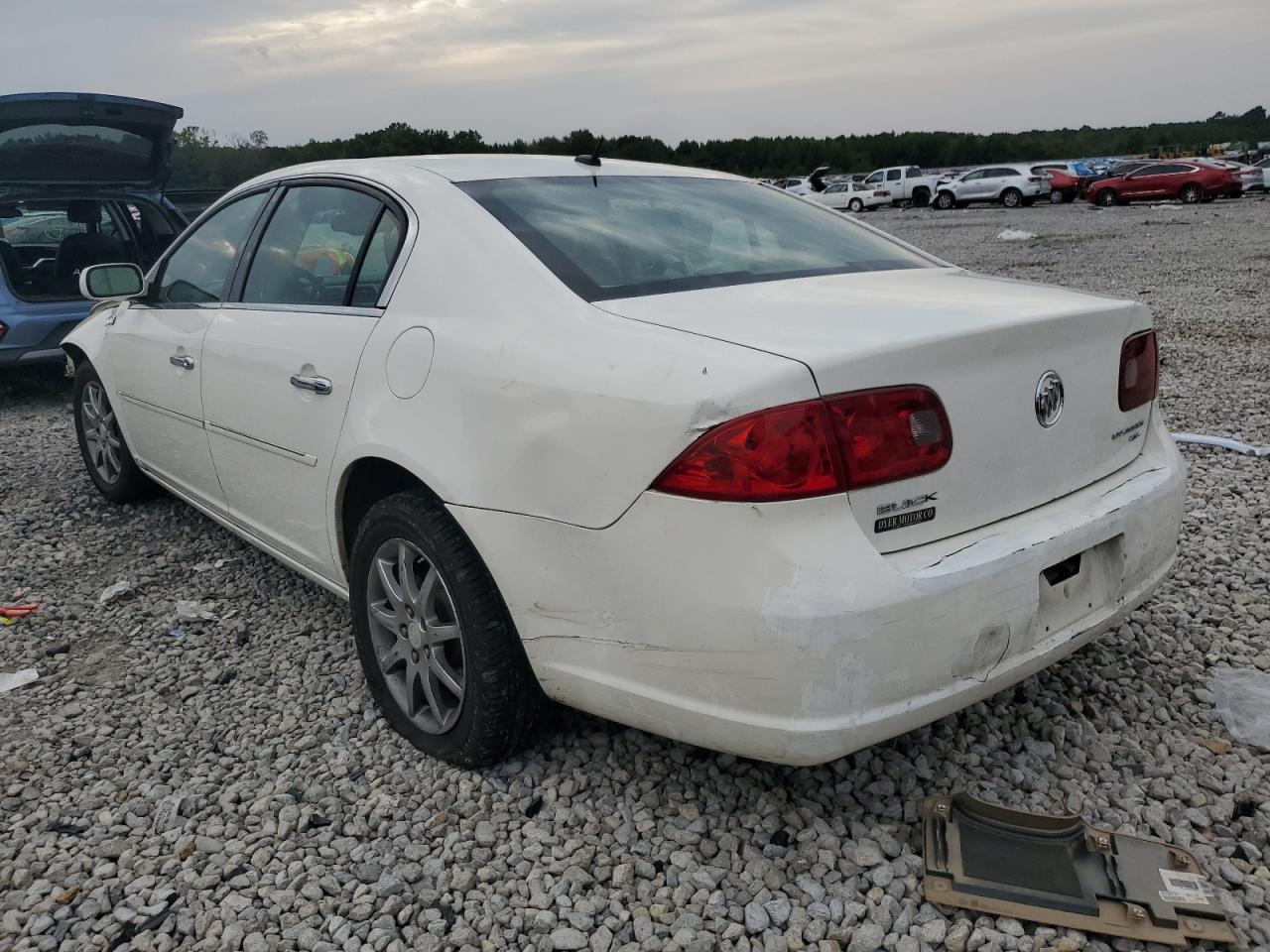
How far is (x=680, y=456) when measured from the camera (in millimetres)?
1979

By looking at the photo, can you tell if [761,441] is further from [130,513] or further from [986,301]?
[130,513]

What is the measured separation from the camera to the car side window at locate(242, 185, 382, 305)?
305cm

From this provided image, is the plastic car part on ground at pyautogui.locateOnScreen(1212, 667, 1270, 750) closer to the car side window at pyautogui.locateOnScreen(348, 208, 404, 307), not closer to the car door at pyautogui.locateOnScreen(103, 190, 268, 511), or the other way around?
the car side window at pyautogui.locateOnScreen(348, 208, 404, 307)

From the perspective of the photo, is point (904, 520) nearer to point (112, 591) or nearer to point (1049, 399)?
point (1049, 399)

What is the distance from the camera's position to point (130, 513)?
500 cm

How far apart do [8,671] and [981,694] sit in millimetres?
3122

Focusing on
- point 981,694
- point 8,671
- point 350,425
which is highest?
point 350,425

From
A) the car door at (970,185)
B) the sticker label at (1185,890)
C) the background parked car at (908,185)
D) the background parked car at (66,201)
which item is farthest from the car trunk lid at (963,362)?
the background parked car at (908,185)

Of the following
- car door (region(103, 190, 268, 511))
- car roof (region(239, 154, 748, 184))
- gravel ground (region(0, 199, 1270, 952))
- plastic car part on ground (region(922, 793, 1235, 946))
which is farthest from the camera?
car door (region(103, 190, 268, 511))

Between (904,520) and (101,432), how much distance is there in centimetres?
430

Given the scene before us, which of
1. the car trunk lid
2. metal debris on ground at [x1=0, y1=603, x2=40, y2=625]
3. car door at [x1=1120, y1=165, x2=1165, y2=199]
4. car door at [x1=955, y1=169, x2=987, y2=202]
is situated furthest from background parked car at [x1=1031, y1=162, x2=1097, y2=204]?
metal debris on ground at [x1=0, y1=603, x2=40, y2=625]

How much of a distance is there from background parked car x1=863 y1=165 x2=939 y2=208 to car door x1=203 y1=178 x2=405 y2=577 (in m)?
36.1

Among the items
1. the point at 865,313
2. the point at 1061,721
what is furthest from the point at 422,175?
the point at 1061,721

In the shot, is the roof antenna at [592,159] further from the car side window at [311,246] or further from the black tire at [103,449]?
the black tire at [103,449]
